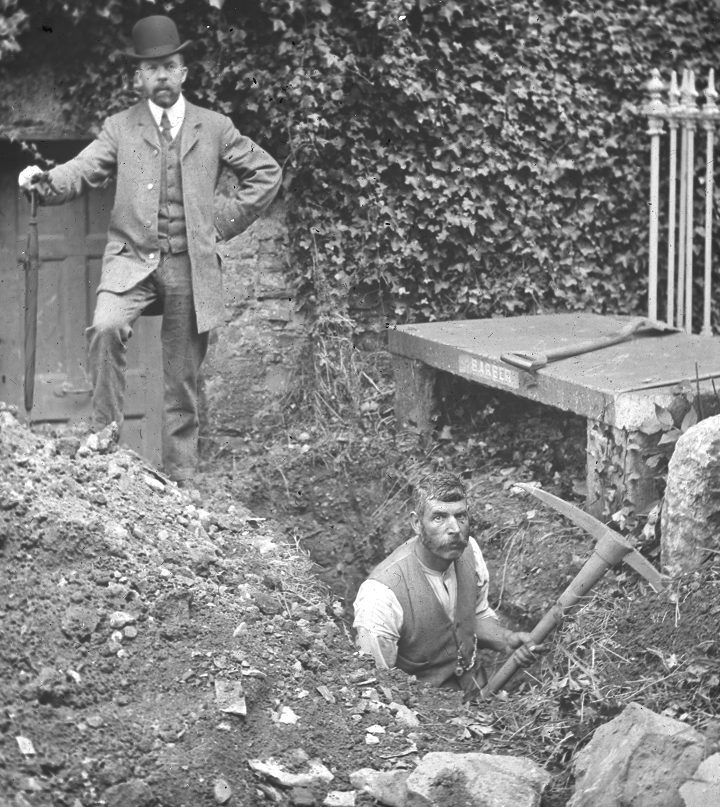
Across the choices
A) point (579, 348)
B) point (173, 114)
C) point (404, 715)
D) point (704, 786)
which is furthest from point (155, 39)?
point (704, 786)

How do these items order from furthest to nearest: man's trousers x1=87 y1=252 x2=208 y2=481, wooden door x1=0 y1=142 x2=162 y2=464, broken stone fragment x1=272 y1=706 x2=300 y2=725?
1. wooden door x1=0 y1=142 x2=162 y2=464
2. man's trousers x1=87 y1=252 x2=208 y2=481
3. broken stone fragment x1=272 y1=706 x2=300 y2=725

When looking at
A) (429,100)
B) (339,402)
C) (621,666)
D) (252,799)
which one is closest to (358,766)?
(252,799)

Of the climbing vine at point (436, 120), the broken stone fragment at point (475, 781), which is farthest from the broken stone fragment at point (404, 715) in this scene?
the climbing vine at point (436, 120)

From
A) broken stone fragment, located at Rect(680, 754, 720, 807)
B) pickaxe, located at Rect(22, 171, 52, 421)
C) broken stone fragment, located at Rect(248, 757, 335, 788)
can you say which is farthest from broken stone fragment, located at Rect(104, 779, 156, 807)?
pickaxe, located at Rect(22, 171, 52, 421)

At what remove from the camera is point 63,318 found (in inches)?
303

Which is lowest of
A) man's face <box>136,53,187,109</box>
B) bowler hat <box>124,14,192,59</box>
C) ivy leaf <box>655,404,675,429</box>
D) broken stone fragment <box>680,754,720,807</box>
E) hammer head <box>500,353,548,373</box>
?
broken stone fragment <box>680,754,720,807</box>

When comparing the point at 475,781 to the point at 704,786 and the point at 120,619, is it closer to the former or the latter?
the point at 704,786

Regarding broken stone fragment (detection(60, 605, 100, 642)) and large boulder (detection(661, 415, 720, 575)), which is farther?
large boulder (detection(661, 415, 720, 575))

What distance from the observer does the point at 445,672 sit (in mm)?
5602

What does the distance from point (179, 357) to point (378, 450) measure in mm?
1458

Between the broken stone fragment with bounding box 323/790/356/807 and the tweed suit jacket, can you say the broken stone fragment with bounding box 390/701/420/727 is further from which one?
the tweed suit jacket

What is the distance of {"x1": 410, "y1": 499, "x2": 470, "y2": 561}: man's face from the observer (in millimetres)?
5363

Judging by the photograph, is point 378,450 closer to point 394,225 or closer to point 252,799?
point 394,225

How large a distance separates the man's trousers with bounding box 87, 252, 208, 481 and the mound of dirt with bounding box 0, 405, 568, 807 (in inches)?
25.5
